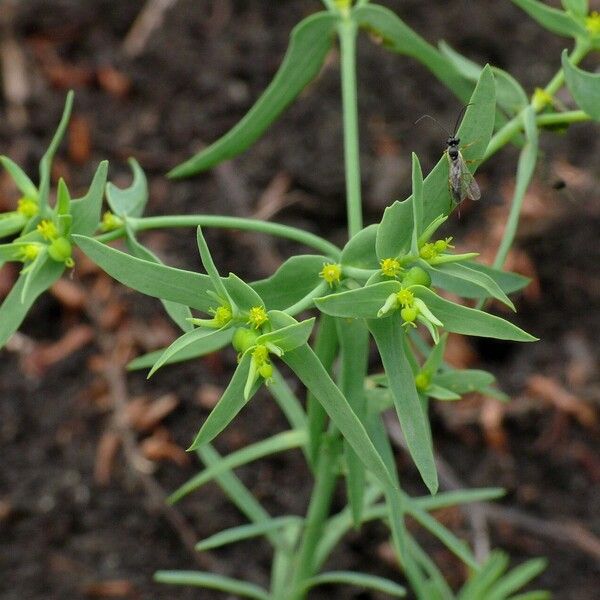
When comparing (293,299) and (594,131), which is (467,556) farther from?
(594,131)

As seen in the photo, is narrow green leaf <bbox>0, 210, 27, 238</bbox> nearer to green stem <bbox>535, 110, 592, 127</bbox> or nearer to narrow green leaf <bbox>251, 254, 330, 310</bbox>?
narrow green leaf <bbox>251, 254, 330, 310</bbox>

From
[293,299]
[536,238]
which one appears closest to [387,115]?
[536,238]

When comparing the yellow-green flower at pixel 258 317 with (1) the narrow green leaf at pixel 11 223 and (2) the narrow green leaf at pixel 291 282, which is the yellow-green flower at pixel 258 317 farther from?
(1) the narrow green leaf at pixel 11 223

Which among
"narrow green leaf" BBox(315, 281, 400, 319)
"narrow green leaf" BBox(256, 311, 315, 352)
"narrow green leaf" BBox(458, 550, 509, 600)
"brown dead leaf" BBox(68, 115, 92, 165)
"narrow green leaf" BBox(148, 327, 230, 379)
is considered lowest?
"narrow green leaf" BBox(458, 550, 509, 600)

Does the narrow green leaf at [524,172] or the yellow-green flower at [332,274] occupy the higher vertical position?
the narrow green leaf at [524,172]

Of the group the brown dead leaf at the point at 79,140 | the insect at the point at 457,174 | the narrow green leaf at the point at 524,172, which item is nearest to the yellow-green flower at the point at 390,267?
the insect at the point at 457,174

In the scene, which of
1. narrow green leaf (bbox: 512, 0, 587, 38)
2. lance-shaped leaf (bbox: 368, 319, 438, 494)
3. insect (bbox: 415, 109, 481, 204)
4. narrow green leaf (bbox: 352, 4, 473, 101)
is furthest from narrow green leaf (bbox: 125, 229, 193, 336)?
narrow green leaf (bbox: 512, 0, 587, 38)
